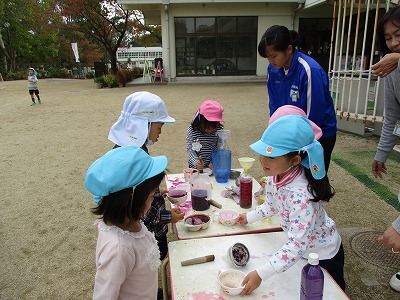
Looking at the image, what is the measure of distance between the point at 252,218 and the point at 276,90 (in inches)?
59.9

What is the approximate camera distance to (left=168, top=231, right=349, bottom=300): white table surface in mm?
1402

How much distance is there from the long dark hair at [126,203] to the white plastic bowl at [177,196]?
833mm

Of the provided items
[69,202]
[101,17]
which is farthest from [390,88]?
[101,17]

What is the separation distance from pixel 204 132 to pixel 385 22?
1.72 metres

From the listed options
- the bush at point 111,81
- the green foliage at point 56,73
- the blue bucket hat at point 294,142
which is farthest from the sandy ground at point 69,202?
the green foliage at point 56,73

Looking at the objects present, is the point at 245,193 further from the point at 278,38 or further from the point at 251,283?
the point at 278,38

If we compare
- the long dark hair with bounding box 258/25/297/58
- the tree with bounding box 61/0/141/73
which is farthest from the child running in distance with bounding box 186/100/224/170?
the tree with bounding box 61/0/141/73

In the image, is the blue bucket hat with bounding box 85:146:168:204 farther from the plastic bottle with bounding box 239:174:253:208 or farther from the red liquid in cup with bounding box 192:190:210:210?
the plastic bottle with bounding box 239:174:253:208

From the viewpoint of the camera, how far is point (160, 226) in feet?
6.99

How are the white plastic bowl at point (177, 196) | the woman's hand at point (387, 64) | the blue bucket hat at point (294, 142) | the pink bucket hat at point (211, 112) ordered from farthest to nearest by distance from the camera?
the pink bucket hat at point (211, 112) < the white plastic bowl at point (177, 196) < the woman's hand at point (387, 64) < the blue bucket hat at point (294, 142)

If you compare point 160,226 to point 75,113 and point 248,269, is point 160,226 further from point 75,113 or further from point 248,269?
point 75,113

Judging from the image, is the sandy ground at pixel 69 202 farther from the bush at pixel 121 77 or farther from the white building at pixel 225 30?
Result: the white building at pixel 225 30

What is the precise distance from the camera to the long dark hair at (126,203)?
4.37 ft

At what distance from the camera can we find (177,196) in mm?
2285
